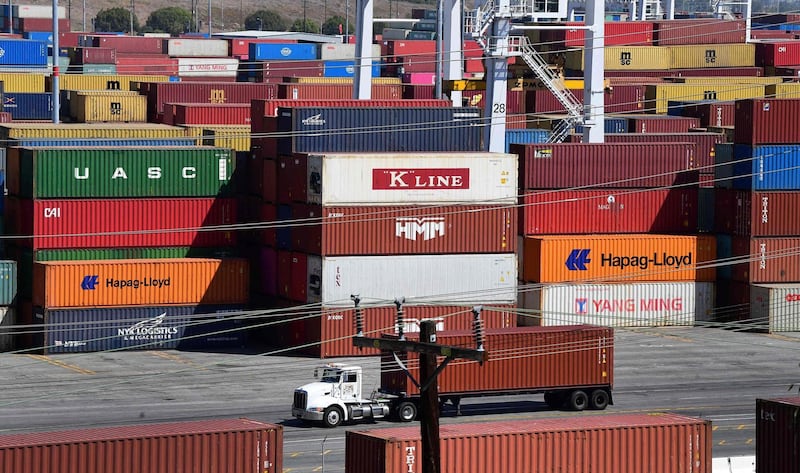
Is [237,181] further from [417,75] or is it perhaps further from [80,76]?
[417,75]

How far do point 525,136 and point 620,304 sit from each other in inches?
555

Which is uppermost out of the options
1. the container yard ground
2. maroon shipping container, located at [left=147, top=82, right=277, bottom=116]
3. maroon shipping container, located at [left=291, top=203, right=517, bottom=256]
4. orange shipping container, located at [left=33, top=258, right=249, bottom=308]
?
maroon shipping container, located at [left=147, top=82, right=277, bottom=116]

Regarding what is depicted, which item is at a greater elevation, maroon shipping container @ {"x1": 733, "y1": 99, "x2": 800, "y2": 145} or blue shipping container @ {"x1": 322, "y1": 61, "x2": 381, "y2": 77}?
blue shipping container @ {"x1": 322, "y1": 61, "x2": 381, "y2": 77}

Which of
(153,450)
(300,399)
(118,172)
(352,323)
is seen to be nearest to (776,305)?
(352,323)

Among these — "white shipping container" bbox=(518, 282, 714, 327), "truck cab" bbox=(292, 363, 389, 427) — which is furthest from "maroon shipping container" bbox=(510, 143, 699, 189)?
"truck cab" bbox=(292, 363, 389, 427)

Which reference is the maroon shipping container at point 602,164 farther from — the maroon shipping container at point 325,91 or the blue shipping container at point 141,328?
the maroon shipping container at point 325,91

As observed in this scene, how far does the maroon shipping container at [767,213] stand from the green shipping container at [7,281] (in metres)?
30.9

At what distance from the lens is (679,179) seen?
237 feet

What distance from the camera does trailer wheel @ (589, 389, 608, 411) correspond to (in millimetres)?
52969

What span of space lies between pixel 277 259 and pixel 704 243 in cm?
1953

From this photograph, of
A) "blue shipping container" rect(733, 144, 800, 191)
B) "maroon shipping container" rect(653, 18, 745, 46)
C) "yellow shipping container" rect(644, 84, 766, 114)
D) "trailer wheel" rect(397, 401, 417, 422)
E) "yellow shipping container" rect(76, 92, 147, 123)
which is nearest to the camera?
"trailer wheel" rect(397, 401, 417, 422)

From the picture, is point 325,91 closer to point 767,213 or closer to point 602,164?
point 602,164

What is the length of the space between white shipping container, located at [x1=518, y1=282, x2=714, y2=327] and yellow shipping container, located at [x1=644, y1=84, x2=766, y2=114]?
29860 mm

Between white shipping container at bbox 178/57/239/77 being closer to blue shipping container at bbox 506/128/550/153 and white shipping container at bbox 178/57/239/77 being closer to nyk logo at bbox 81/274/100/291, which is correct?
blue shipping container at bbox 506/128/550/153
